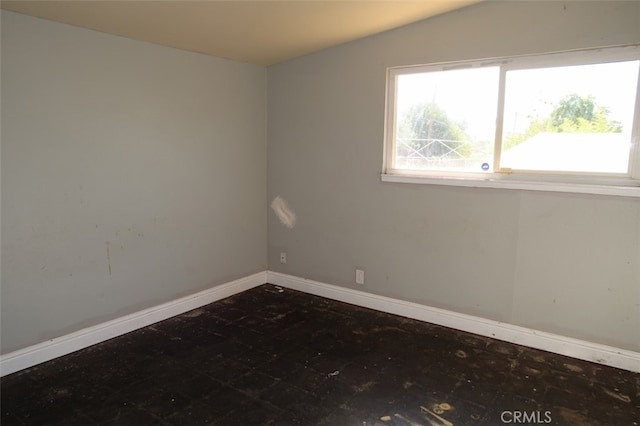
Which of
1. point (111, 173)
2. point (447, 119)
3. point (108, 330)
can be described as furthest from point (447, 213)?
point (108, 330)

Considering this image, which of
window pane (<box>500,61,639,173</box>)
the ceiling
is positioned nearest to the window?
window pane (<box>500,61,639,173</box>)

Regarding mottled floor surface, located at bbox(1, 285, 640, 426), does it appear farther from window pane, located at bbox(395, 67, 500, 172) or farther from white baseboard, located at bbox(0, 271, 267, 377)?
window pane, located at bbox(395, 67, 500, 172)

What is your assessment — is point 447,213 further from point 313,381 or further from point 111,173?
point 111,173

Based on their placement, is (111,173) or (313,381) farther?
(111,173)

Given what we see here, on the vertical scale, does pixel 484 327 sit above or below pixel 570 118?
below

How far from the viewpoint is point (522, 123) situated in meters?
2.72

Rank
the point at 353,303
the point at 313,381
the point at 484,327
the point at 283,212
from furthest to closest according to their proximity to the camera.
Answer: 1. the point at 283,212
2. the point at 353,303
3. the point at 484,327
4. the point at 313,381

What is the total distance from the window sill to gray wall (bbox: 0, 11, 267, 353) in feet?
5.28

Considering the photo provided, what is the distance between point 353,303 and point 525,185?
1.76 metres

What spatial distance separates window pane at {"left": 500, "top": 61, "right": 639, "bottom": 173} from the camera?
7.92 feet

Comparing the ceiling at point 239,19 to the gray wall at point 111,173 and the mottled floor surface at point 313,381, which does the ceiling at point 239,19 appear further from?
the mottled floor surface at point 313,381

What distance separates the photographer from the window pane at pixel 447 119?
2.85 metres

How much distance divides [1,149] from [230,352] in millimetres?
1860

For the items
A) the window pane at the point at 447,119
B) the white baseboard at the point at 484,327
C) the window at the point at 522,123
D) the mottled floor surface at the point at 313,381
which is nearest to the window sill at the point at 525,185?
the window at the point at 522,123
